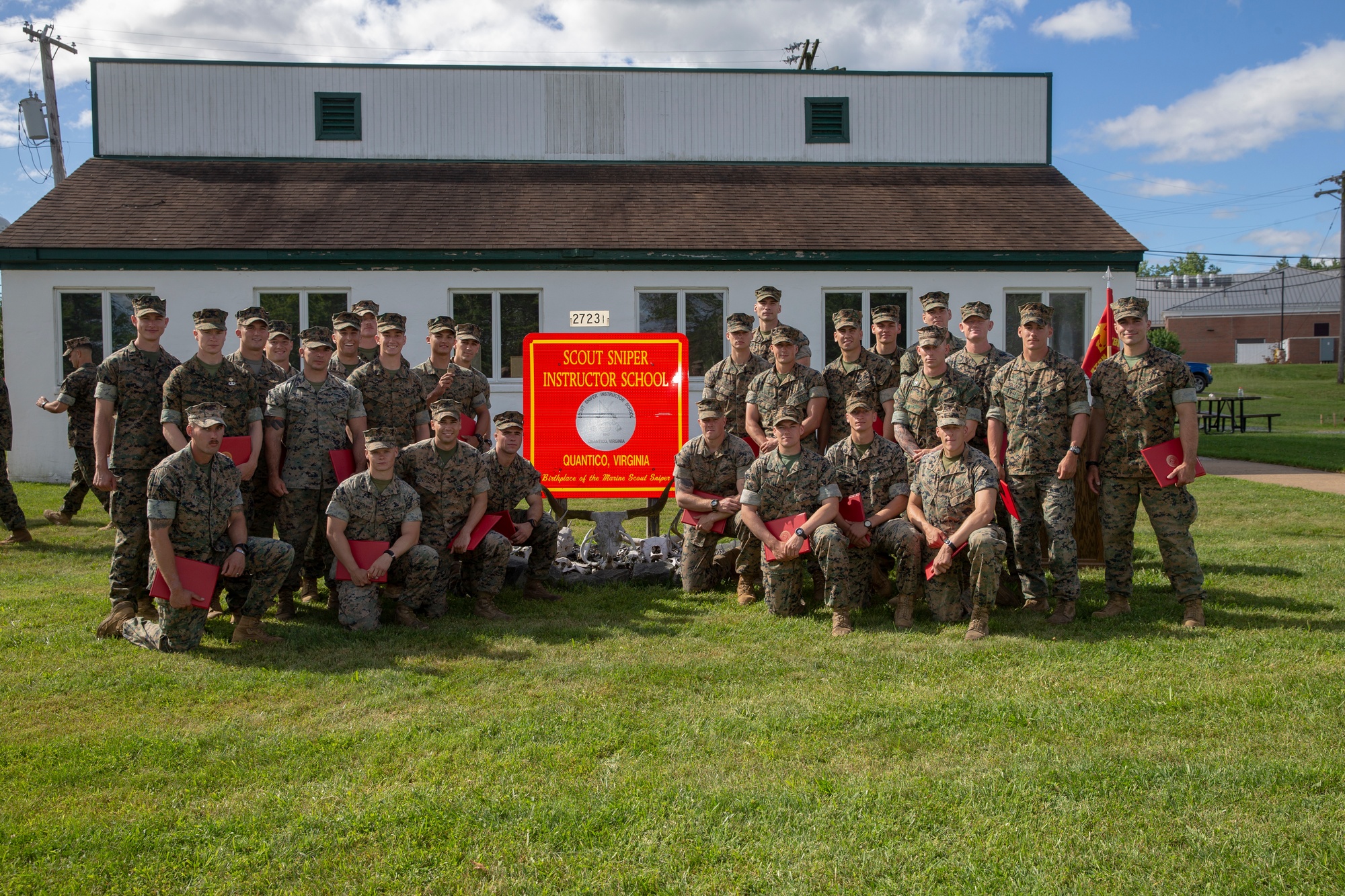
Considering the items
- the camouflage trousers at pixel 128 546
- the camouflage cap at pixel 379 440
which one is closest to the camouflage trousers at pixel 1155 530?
the camouflage cap at pixel 379 440

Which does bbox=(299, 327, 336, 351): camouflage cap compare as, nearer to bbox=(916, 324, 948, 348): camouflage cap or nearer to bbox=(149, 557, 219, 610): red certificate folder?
bbox=(149, 557, 219, 610): red certificate folder

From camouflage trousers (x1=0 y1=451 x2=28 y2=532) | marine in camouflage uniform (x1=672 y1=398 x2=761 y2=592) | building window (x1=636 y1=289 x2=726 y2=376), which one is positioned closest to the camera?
marine in camouflage uniform (x1=672 y1=398 x2=761 y2=592)

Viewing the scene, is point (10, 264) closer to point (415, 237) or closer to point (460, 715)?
point (415, 237)

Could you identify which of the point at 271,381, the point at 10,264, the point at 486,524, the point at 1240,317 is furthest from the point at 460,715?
the point at 1240,317

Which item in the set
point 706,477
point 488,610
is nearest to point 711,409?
point 706,477

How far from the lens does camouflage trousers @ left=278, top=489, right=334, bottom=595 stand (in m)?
6.79

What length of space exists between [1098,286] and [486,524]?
38.2 feet

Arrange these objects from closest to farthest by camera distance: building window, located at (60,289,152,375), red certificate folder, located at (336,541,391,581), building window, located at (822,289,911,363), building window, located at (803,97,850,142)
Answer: red certificate folder, located at (336,541,391,581)
building window, located at (60,289,152,375)
building window, located at (822,289,911,363)
building window, located at (803,97,850,142)

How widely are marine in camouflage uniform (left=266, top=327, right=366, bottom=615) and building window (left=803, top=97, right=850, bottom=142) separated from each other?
12.8 metres

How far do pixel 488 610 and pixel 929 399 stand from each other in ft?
11.5

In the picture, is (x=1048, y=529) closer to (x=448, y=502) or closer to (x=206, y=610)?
(x=448, y=502)

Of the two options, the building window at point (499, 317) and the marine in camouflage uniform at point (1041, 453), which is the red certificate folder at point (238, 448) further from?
the building window at point (499, 317)

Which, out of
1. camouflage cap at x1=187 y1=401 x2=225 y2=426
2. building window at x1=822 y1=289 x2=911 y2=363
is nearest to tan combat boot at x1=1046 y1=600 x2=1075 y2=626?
camouflage cap at x1=187 y1=401 x2=225 y2=426

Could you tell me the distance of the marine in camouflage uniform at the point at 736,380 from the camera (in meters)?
8.18
